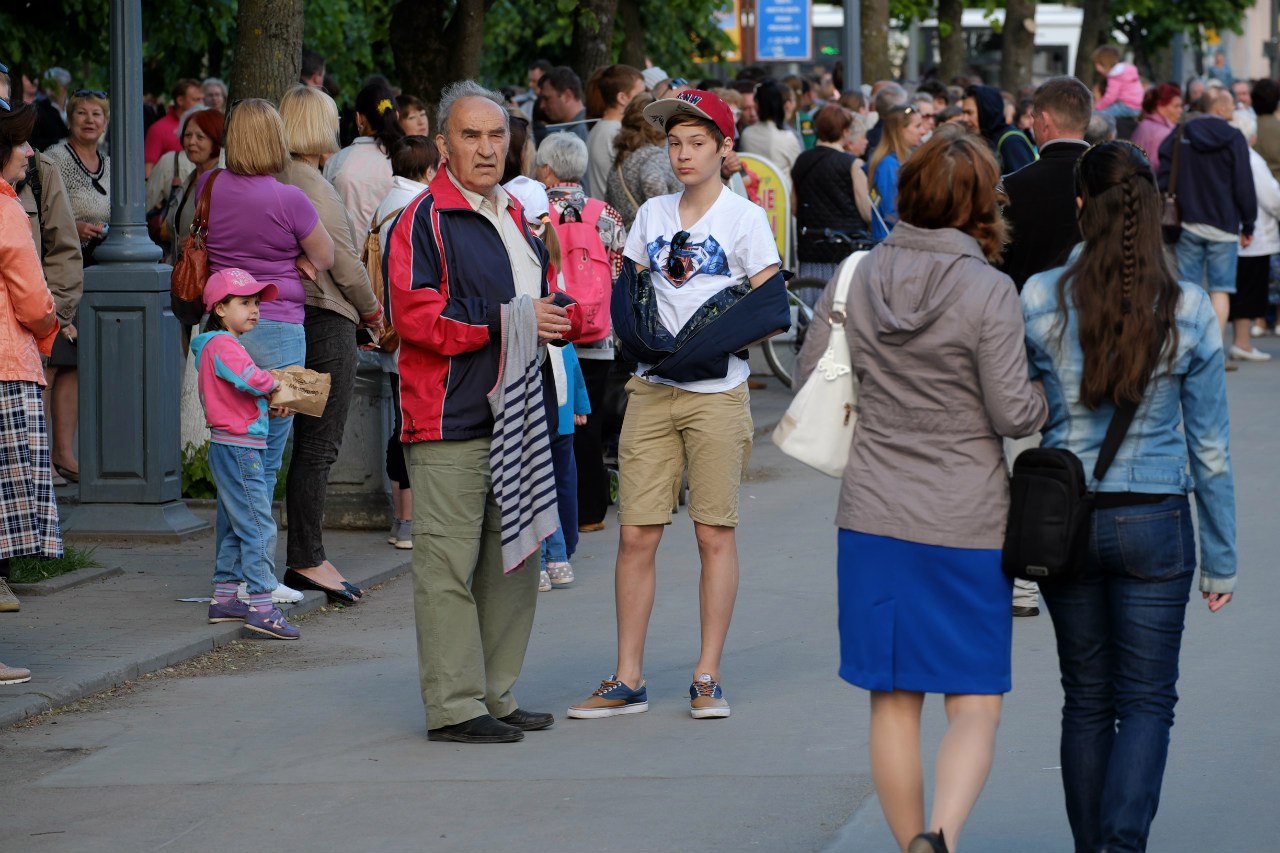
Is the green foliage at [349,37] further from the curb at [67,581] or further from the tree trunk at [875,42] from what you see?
the curb at [67,581]

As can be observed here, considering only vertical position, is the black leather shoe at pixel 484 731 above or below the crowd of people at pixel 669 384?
below

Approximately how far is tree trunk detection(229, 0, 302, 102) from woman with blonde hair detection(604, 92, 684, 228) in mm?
1785

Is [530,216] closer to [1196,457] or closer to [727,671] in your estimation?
[727,671]

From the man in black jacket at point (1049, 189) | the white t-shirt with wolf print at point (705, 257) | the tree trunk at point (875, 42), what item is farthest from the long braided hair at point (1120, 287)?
the tree trunk at point (875, 42)

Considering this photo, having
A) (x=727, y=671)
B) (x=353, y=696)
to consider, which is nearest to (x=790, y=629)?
(x=727, y=671)

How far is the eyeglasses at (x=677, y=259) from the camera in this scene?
6320mm

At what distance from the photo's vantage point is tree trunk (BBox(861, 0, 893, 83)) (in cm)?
2620

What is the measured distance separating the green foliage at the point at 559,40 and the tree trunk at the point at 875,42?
353cm

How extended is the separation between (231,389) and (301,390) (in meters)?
0.25

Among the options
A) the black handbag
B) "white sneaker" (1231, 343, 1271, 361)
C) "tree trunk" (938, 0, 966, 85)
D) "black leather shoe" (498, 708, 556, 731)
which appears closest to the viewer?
the black handbag

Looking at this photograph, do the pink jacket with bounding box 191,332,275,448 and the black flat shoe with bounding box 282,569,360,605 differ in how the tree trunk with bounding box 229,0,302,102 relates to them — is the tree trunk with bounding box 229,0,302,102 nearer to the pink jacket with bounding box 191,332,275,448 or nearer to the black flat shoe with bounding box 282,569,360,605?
the black flat shoe with bounding box 282,569,360,605

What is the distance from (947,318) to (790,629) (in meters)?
3.48

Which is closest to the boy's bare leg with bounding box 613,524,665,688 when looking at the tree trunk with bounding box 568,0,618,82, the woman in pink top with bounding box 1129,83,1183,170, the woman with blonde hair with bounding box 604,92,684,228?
the woman with blonde hair with bounding box 604,92,684,228

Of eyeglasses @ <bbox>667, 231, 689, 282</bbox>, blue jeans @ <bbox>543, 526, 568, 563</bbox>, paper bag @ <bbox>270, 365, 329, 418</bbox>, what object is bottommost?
blue jeans @ <bbox>543, 526, 568, 563</bbox>
